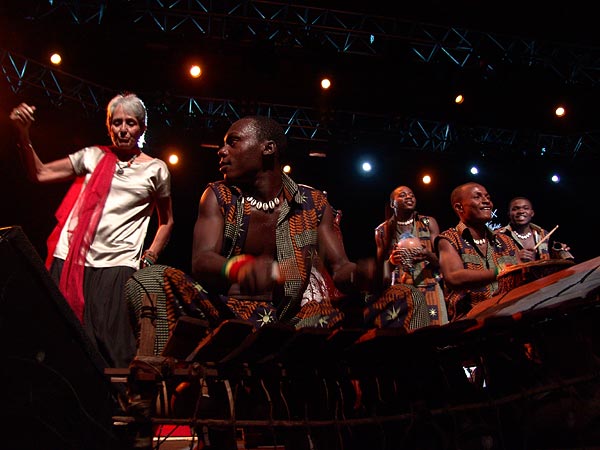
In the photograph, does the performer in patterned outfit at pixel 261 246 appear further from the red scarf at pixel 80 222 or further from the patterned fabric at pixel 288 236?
the red scarf at pixel 80 222

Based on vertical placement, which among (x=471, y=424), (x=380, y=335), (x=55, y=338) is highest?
(x=55, y=338)

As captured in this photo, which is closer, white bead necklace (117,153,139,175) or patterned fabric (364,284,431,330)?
patterned fabric (364,284,431,330)

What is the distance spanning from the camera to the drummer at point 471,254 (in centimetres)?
526

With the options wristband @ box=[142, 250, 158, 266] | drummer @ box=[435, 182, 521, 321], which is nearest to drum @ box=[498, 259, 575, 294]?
drummer @ box=[435, 182, 521, 321]

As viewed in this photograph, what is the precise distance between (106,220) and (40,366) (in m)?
1.68

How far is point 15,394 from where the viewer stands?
2289 millimetres

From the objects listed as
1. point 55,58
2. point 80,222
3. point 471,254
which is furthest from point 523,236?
point 55,58

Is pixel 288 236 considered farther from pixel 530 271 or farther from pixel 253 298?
pixel 530 271

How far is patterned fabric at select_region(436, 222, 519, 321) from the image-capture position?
18.2 feet

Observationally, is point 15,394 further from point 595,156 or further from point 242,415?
point 595,156

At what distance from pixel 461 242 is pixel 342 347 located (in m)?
3.81

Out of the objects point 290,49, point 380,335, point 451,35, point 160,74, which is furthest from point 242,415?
point 451,35

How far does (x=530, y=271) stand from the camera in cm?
405

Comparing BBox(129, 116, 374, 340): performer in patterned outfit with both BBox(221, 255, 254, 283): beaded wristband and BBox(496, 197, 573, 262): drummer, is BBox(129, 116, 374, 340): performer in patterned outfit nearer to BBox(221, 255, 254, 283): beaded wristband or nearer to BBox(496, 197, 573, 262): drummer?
BBox(221, 255, 254, 283): beaded wristband
